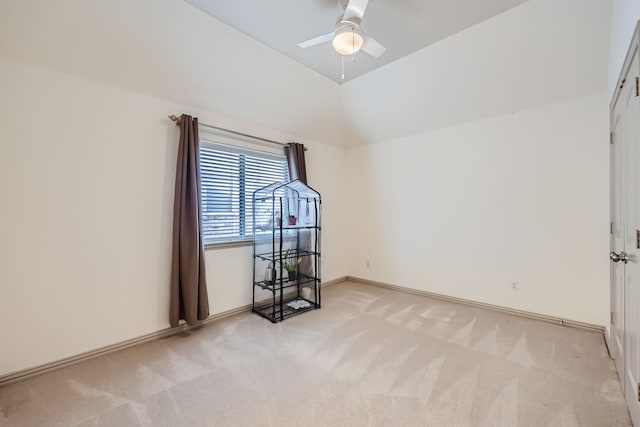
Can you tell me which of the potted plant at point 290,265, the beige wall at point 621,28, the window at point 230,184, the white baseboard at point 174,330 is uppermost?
the beige wall at point 621,28

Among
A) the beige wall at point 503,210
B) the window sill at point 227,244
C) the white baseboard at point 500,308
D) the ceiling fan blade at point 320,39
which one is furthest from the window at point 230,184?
the white baseboard at point 500,308

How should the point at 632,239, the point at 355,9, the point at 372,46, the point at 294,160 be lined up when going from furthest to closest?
the point at 294,160
the point at 372,46
the point at 355,9
the point at 632,239

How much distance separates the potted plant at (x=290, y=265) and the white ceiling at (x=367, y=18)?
2389mm

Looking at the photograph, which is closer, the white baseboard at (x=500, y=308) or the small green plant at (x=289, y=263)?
the white baseboard at (x=500, y=308)

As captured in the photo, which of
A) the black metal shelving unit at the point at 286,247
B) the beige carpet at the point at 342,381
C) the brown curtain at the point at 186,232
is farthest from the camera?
the black metal shelving unit at the point at 286,247

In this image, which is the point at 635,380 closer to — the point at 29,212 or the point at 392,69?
the point at 392,69

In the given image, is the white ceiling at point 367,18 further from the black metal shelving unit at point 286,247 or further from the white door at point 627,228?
the black metal shelving unit at point 286,247

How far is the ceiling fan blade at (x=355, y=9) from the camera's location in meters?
1.97

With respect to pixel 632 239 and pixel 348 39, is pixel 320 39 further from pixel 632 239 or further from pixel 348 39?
pixel 632 239

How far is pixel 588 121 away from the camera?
293 cm

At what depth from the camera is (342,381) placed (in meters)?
2.09

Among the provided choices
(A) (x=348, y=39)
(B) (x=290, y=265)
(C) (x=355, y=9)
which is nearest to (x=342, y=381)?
(B) (x=290, y=265)

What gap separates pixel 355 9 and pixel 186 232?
2438 mm

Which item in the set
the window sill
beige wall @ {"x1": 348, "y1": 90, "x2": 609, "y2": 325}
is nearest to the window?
the window sill
